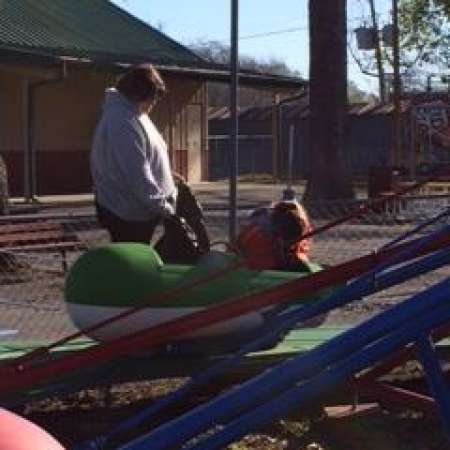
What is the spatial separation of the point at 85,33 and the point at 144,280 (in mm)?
22759

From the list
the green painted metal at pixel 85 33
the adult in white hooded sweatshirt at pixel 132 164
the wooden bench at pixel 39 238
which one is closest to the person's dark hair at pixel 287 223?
the adult in white hooded sweatshirt at pixel 132 164

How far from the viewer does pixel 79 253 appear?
11.6 meters

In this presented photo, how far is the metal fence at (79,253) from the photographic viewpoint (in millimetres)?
8836

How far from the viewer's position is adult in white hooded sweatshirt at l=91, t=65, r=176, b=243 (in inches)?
253

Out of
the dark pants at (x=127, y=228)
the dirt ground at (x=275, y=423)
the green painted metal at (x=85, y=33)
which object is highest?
the green painted metal at (x=85, y=33)

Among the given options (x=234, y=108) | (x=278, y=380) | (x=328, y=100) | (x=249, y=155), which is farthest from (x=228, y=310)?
(x=249, y=155)

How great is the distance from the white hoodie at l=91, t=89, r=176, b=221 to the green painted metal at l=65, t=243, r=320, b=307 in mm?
771

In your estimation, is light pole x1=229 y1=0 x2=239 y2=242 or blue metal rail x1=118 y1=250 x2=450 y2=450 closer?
blue metal rail x1=118 y1=250 x2=450 y2=450

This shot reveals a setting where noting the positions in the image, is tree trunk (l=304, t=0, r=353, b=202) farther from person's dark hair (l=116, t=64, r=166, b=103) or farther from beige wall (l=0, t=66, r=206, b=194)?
person's dark hair (l=116, t=64, r=166, b=103)

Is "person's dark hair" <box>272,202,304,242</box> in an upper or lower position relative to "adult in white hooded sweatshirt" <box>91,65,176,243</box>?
lower

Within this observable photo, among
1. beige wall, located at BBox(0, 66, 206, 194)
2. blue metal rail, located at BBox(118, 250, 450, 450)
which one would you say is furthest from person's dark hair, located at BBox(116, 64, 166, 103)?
beige wall, located at BBox(0, 66, 206, 194)

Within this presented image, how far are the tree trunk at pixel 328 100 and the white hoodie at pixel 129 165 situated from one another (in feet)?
47.6

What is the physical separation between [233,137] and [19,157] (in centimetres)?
1939

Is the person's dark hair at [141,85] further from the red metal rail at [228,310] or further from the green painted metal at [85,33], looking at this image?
the green painted metal at [85,33]
